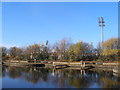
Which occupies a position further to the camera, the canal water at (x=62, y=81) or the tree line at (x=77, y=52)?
the tree line at (x=77, y=52)

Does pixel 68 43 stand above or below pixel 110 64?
above

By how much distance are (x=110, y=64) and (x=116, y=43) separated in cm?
695

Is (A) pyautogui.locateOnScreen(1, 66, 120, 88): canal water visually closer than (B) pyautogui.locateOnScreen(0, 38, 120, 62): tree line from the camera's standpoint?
Yes

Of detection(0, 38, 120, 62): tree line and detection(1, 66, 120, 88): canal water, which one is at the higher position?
detection(0, 38, 120, 62): tree line

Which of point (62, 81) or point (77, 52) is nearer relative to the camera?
point (62, 81)

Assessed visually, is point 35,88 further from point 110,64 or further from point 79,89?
point 110,64

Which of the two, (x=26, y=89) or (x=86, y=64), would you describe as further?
(x=86, y=64)

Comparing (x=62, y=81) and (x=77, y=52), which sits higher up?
(x=77, y=52)

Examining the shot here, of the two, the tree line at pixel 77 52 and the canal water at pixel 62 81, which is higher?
the tree line at pixel 77 52

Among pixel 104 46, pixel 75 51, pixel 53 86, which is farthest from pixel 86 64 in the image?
pixel 53 86

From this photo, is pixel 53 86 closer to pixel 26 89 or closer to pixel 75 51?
pixel 26 89

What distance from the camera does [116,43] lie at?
28250 mm

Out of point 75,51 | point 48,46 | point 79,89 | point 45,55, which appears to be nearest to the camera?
point 79,89

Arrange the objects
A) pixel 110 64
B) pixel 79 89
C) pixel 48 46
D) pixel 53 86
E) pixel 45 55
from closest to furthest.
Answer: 1. pixel 79 89
2. pixel 53 86
3. pixel 110 64
4. pixel 45 55
5. pixel 48 46
